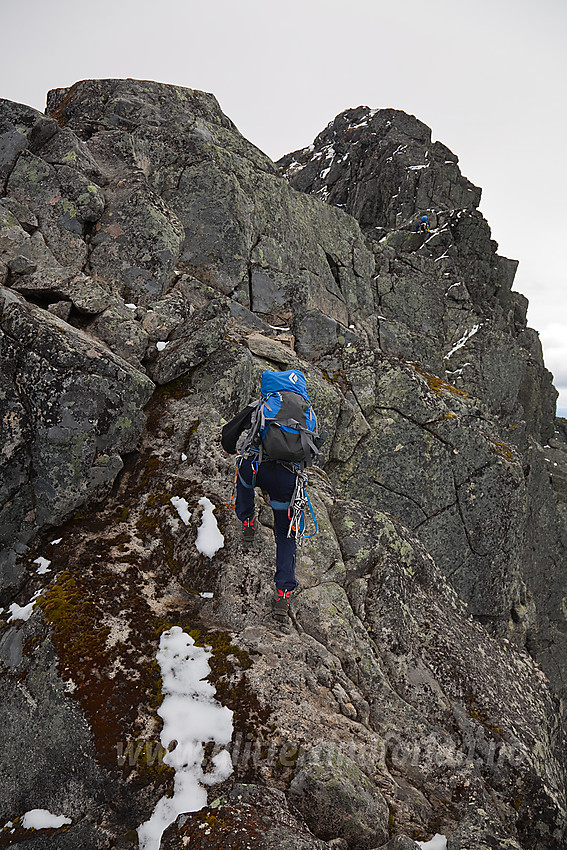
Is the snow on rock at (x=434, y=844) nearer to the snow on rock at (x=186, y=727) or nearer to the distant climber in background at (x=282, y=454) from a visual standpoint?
the snow on rock at (x=186, y=727)

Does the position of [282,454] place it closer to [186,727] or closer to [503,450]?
[186,727]

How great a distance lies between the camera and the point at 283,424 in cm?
867

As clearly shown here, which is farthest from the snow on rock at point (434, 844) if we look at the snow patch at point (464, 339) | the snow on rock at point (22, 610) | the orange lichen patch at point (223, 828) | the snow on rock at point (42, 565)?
the snow patch at point (464, 339)

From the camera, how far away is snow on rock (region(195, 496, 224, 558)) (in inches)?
378

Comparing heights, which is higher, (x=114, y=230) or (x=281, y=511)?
(x=114, y=230)

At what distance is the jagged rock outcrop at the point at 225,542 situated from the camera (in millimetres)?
6598

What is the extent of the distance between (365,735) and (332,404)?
1109 cm

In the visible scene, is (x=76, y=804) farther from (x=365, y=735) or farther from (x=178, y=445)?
(x=178, y=445)

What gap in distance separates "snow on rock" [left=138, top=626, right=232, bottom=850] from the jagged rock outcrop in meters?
0.15

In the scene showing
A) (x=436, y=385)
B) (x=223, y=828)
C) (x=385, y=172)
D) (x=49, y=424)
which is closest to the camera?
(x=223, y=828)

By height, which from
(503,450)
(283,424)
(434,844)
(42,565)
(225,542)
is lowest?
(434,844)

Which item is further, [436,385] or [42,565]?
[436,385]

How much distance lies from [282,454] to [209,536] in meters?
2.52

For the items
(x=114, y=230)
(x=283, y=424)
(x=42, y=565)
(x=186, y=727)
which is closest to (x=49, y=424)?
(x=42, y=565)
